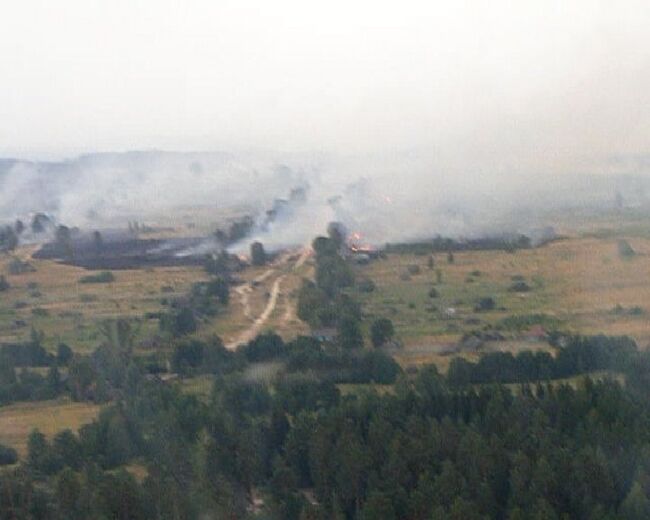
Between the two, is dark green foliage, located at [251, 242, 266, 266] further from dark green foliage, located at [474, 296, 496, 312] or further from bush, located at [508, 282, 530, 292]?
dark green foliage, located at [474, 296, 496, 312]

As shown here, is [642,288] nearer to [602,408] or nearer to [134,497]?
[602,408]

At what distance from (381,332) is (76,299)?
346 inches

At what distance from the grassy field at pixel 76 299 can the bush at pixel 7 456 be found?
5261 millimetres

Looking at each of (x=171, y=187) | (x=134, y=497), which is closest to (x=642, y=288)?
(x=134, y=497)

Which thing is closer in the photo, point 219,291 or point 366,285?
point 366,285

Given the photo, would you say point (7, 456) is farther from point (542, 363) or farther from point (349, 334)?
point (542, 363)

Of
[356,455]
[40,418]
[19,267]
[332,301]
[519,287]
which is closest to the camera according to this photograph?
[356,455]

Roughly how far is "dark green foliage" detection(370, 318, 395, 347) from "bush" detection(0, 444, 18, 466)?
21.1ft

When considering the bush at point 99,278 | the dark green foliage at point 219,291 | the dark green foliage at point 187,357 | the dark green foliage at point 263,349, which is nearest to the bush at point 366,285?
the dark green foliage at point 219,291

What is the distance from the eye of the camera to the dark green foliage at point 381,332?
18.6 m

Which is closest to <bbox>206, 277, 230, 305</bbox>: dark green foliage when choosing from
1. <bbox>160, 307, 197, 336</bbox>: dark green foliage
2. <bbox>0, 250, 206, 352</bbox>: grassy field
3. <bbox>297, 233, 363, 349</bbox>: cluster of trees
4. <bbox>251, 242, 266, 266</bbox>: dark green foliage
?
<bbox>0, 250, 206, 352</bbox>: grassy field

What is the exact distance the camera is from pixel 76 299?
82.1 feet

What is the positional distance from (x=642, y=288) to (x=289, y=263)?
932cm

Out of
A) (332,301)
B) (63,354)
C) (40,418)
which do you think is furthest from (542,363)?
(63,354)
